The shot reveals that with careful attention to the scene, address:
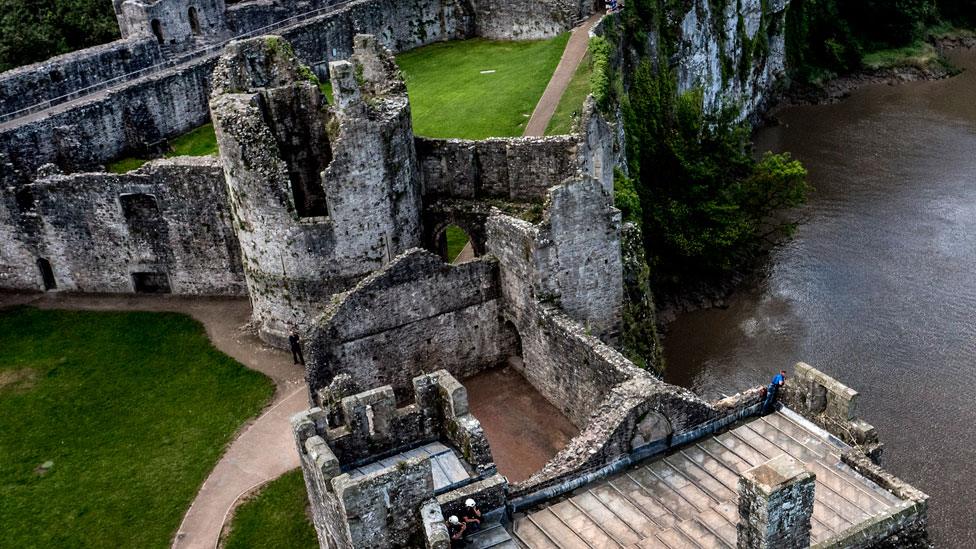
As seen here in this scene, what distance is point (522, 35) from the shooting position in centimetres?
4356

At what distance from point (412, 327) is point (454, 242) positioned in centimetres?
784

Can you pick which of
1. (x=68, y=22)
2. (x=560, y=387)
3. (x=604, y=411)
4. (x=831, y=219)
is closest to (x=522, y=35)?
(x=831, y=219)

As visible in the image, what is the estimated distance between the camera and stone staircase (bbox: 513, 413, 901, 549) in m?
14.3

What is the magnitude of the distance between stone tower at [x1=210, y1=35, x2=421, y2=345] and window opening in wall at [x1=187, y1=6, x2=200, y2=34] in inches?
575

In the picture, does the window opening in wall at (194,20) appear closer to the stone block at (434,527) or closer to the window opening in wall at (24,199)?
the window opening in wall at (24,199)

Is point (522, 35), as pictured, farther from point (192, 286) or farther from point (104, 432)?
point (104, 432)

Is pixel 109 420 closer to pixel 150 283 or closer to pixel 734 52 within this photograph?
pixel 150 283

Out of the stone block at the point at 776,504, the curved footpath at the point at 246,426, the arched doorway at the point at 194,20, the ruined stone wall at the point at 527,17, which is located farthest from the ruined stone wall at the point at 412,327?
the ruined stone wall at the point at 527,17

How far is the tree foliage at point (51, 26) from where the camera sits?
40094 millimetres

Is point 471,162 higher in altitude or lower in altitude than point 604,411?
higher

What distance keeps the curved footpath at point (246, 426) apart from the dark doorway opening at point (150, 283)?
0.33 m

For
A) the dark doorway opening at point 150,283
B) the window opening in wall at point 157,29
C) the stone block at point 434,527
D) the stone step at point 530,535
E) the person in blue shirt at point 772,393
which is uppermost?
the window opening in wall at point 157,29

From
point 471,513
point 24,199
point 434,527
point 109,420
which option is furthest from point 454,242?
point 434,527

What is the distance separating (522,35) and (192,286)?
20.9 meters
